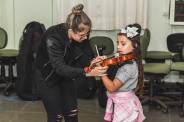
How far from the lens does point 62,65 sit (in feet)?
7.12

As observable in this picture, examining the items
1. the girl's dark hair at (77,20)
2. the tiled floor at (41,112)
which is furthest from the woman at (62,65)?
the tiled floor at (41,112)

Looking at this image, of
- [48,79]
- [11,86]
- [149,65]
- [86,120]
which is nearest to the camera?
[48,79]

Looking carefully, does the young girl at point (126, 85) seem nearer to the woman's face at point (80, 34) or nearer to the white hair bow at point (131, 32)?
the white hair bow at point (131, 32)

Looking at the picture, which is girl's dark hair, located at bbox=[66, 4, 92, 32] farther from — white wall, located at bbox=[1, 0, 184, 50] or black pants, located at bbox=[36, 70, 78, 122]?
white wall, located at bbox=[1, 0, 184, 50]

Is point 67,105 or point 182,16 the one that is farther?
point 182,16

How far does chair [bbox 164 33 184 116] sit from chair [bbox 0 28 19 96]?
2239 mm

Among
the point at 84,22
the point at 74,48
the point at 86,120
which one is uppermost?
the point at 84,22

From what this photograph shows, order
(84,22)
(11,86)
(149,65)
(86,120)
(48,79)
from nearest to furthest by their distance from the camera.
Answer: (84,22) < (48,79) < (86,120) < (149,65) < (11,86)

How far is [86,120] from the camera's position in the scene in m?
3.75

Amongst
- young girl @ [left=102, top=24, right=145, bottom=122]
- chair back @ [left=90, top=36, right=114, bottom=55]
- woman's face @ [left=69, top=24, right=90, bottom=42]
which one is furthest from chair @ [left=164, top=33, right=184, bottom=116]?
woman's face @ [left=69, top=24, right=90, bottom=42]

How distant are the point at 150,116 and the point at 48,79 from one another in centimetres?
191

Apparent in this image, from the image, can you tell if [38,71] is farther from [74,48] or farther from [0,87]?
[0,87]

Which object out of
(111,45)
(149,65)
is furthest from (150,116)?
(111,45)

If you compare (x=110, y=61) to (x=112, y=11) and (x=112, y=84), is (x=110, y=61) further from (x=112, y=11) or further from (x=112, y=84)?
(x=112, y=11)
